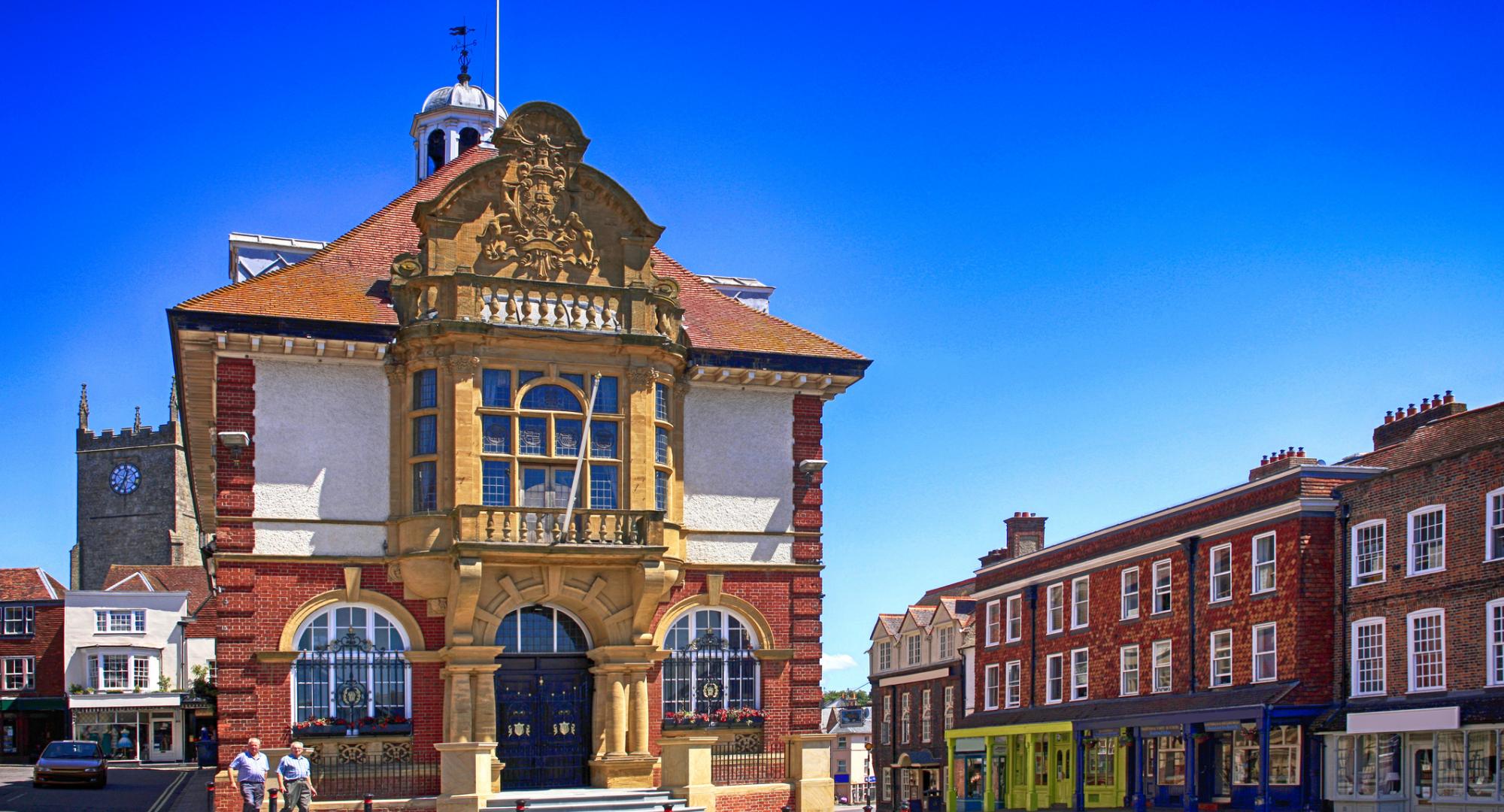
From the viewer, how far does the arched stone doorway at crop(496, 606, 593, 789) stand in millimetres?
29203

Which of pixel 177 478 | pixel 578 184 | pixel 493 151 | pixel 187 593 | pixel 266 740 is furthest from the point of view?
pixel 177 478

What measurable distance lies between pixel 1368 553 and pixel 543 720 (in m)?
19.5

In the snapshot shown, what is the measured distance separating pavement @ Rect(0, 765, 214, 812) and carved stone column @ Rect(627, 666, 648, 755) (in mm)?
7867

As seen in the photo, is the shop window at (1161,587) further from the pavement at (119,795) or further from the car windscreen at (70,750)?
the car windscreen at (70,750)

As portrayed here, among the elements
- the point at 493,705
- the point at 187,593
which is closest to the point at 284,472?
the point at 493,705

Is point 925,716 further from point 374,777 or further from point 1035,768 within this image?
point 374,777

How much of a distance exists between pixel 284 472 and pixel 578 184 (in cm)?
714

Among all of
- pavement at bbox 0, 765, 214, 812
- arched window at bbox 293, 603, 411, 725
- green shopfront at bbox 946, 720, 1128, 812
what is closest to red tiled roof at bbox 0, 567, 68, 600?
pavement at bbox 0, 765, 214, 812

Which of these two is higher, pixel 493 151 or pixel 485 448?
pixel 493 151

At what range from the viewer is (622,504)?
95.9 ft

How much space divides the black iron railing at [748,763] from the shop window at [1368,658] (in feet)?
47.9

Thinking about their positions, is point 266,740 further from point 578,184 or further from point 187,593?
point 187,593

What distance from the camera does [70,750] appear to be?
Answer: 43.2 metres

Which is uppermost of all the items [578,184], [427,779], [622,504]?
[578,184]
